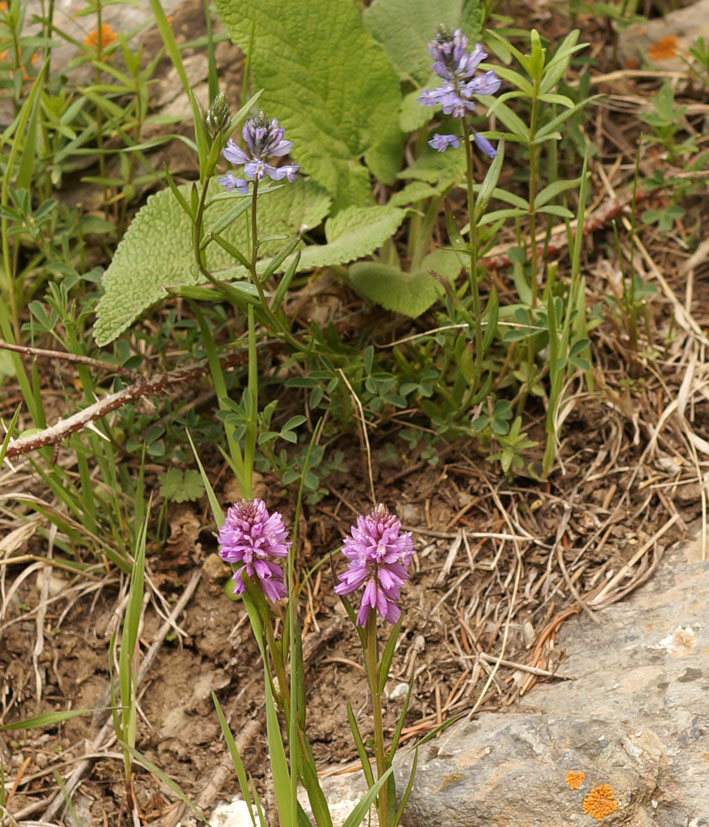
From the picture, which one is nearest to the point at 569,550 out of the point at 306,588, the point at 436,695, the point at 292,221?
the point at 436,695

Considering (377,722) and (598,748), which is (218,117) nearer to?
(377,722)

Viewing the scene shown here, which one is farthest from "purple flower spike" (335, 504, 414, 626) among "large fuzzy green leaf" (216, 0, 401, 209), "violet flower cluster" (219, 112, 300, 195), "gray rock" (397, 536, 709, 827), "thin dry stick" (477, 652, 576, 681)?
"large fuzzy green leaf" (216, 0, 401, 209)

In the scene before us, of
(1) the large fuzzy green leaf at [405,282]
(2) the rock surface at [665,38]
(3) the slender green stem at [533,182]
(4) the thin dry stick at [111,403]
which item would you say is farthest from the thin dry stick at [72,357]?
(2) the rock surface at [665,38]

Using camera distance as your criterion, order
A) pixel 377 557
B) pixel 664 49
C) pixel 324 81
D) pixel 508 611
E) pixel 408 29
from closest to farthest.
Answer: pixel 377 557
pixel 508 611
pixel 324 81
pixel 408 29
pixel 664 49

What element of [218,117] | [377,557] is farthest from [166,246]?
[377,557]

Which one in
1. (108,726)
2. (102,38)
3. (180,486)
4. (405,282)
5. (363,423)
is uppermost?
(102,38)

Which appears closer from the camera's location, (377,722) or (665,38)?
(377,722)

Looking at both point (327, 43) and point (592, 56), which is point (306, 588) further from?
point (592, 56)
